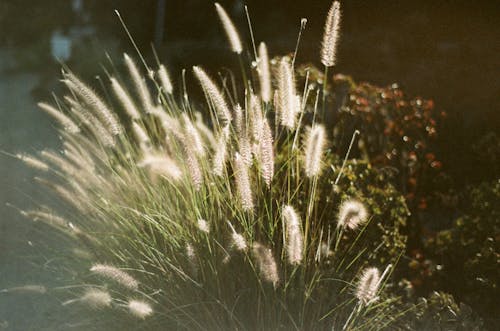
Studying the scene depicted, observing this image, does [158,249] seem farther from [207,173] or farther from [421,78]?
[421,78]

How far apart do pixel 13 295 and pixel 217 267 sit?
1.39 metres

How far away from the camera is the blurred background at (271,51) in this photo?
555 cm

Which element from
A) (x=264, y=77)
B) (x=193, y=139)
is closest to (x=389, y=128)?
(x=264, y=77)

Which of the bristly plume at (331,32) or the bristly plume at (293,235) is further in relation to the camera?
the bristly plume at (331,32)

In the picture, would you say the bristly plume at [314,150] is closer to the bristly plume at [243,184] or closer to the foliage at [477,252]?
the bristly plume at [243,184]

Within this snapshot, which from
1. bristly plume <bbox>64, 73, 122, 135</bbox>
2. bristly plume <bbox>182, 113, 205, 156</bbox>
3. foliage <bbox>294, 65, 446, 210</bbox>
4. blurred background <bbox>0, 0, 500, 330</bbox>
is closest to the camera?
bristly plume <bbox>182, 113, 205, 156</bbox>

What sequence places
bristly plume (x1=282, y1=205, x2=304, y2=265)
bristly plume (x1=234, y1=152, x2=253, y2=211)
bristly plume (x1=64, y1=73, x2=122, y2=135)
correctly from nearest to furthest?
bristly plume (x1=282, y1=205, x2=304, y2=265) < bristly plume (x1=234, y1=152, x2=253, y2=211) < bristly plume (x1=64, y1=73, x2=122, y2=135)

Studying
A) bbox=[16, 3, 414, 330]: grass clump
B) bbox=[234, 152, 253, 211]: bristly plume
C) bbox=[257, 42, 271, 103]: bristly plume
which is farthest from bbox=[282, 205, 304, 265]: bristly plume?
bbox=[257, 42, 271, 103]: bristly plume

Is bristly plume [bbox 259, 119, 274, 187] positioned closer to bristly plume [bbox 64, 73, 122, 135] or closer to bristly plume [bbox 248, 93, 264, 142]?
bristly plume [bbox 248, 93, 264, 142]

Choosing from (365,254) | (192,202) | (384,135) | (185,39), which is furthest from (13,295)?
(185,39)

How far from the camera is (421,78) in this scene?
6008 mm

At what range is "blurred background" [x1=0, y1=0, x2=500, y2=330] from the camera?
5.55 meters

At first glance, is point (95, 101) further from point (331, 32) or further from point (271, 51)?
point (271, 51)

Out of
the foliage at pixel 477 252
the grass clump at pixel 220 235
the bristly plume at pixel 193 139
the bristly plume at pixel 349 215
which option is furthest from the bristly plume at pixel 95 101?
the foliage at pixel 477 252
